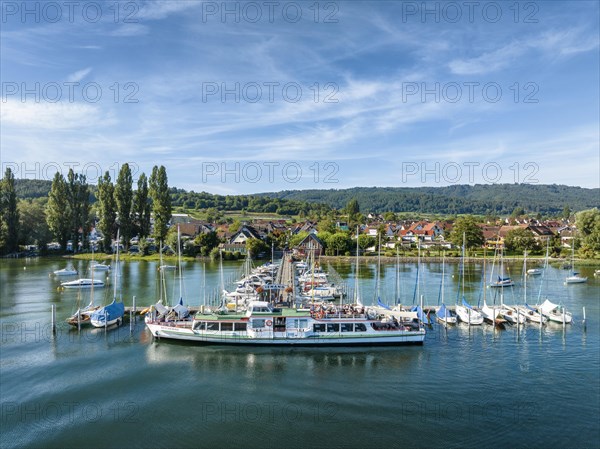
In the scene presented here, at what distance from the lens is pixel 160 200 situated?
235 ft

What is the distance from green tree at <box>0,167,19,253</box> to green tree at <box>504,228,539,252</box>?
83356 mm

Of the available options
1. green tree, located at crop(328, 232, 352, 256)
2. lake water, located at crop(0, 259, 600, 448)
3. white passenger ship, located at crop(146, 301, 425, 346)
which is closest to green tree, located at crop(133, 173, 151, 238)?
green tree, located at crop(328, 232, 352, 256)

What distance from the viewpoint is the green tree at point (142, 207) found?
7288 centimetres

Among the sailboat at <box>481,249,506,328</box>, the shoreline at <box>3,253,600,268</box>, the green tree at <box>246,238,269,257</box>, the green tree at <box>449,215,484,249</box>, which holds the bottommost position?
the sailboat at <box>481,249,506,328</box>

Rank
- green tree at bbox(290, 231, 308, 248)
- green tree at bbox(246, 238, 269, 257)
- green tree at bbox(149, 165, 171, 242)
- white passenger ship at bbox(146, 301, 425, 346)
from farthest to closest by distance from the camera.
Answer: green tree at bbox(290, 231, 308, 248)
green tree at bbox(246, 238, 269, 257)
green tree at bbox(149, 165, 171, 242)
white passenger ship at bbox(146, 301, 425, 346)

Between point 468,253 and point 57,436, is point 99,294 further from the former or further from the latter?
point 468,253

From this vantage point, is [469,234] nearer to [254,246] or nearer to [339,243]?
[339,243]

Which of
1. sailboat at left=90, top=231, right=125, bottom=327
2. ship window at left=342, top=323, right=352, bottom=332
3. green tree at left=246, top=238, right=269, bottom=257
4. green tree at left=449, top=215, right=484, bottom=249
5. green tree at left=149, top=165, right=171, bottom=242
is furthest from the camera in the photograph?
green tree at left=449, top=215, right=484, bottom=249

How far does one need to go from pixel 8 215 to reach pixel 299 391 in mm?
68239

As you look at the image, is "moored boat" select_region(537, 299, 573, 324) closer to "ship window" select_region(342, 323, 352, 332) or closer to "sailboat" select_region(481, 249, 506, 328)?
"sailboat" select_region(481, 249, 506, 328)

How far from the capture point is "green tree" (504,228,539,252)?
254ft

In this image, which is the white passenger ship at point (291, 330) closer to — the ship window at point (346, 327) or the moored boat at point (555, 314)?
the ship window at point (346, 327)

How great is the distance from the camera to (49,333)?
2781 cm

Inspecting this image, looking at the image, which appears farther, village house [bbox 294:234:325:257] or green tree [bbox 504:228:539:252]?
village house [bbox 294:234:325:257]
